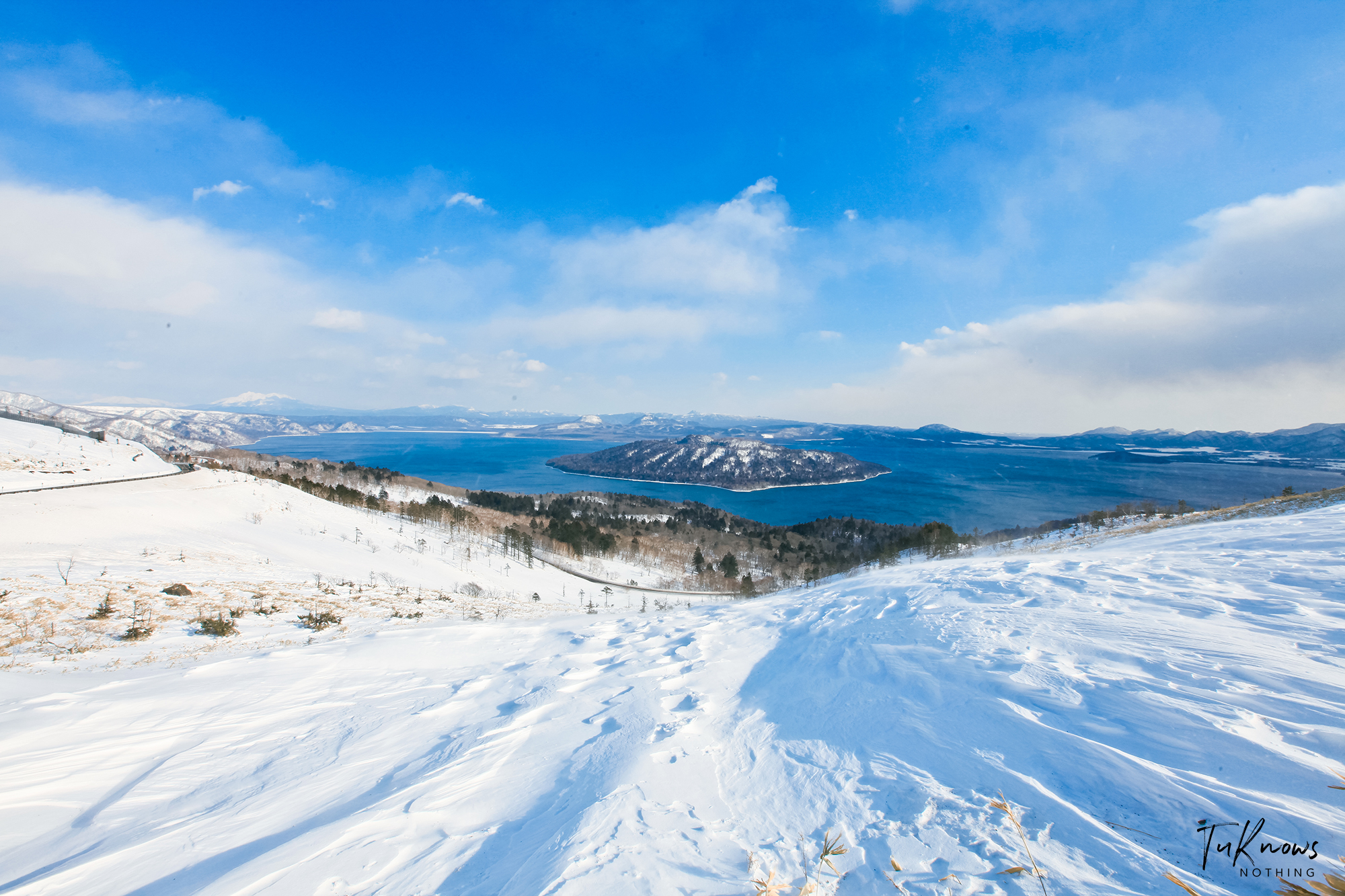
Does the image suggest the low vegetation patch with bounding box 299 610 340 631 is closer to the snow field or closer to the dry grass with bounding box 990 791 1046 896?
the snow field

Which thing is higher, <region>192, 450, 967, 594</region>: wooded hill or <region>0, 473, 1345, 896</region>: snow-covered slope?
<region>0, 473, 1345, 896</region>: snow-covered slope

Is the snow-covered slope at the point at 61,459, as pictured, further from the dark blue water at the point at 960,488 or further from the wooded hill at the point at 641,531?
the dark blue water at the point at 960,488

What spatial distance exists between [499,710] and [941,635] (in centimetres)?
518

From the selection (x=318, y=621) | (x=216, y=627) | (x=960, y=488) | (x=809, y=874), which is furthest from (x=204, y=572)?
(x=960, y=488)

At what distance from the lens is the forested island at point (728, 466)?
156000mm

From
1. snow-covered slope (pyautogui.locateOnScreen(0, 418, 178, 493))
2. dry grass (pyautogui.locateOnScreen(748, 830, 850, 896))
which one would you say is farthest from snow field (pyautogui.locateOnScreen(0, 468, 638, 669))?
dry grass (pyautogui.locateOnScreen(748, 830, 850, 896))

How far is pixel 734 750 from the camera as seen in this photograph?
152 inches

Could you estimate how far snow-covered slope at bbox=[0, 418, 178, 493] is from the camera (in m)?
21.7

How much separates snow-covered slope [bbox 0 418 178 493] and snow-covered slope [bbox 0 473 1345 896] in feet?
88.1

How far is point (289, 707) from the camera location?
5141mm

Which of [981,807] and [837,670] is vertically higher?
[981,807]

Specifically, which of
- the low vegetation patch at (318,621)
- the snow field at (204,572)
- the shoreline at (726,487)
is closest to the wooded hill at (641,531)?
the snow field at (204,572)

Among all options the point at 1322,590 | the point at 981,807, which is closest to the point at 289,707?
the point at 981,807

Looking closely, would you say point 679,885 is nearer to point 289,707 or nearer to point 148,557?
point 289,707
